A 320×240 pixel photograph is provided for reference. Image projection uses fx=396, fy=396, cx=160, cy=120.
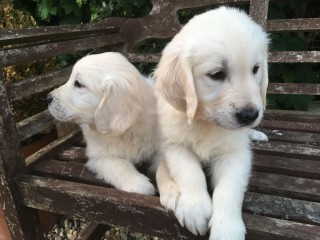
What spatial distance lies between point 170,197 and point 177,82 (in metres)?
0.47

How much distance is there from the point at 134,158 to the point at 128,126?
0.20m

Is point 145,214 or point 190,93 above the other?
point 190,93

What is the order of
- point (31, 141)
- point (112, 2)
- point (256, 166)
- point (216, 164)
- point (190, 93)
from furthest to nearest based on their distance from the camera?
1. point (112, 2)
2. point (31, 141)
3. point (256, 166)
4. point (216, 164)
5. point (190, 93)

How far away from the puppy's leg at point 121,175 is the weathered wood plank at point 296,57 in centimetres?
128

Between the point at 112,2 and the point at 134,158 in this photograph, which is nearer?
the point at 134,158

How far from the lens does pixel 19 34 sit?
1.99m

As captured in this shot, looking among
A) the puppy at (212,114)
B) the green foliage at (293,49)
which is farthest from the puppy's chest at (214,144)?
the green foliage at (293,49)

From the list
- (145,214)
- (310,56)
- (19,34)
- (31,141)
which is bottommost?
(31,141)

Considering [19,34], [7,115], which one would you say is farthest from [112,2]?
[7,115]

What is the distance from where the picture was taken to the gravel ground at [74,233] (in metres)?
3.01

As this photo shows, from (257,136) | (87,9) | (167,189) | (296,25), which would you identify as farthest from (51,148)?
(87,9)

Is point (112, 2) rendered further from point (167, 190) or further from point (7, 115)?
point (167, 190)

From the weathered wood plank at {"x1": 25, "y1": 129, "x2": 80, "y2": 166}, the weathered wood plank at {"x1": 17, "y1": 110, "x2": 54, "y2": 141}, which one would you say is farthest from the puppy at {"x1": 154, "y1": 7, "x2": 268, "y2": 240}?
the weathered wood plank at {"x1": 17, "y1": 110, "x2": 54, "y2": 141}

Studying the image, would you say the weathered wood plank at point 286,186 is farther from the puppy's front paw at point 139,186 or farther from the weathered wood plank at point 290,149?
the puppy's front paw at point 139,186
